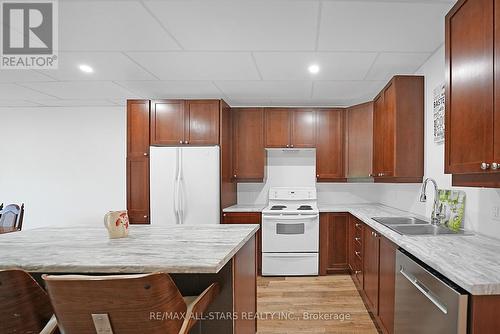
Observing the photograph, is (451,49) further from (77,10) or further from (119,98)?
(119,98)

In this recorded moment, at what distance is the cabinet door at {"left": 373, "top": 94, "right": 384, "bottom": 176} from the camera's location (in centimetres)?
307

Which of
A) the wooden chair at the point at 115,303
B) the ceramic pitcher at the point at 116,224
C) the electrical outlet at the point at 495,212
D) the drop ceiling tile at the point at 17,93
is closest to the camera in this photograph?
the wooden chair at the point at 115,303

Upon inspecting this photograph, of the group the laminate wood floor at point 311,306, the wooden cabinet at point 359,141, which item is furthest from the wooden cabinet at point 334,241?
the wooden cabinet at point 359,141

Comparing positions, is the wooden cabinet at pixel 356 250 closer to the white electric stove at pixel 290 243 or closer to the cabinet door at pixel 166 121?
the white electric stove at pixel 290 243

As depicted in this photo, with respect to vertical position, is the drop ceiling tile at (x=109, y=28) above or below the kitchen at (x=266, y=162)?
above

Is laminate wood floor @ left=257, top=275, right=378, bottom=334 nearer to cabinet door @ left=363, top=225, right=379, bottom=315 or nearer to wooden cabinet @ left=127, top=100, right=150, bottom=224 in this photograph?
cabinet door @ left=363, top=225, right=379, bottom=315

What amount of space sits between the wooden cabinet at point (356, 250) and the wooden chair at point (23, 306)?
8.82ft

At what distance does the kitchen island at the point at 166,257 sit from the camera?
117 cm

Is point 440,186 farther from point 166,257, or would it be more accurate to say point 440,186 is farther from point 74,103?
point 74,103

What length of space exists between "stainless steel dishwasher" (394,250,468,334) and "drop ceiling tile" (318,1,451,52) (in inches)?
61.8

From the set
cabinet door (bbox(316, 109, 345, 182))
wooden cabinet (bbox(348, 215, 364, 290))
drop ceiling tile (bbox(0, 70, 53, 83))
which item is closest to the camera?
drop ceiling tile (bbox(0, 70, 53, 83))

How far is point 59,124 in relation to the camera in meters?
4.41

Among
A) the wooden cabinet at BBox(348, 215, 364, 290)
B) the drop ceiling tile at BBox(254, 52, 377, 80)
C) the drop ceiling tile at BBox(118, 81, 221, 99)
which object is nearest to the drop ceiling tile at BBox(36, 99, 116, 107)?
the drop ceiling tile at BBox(118, 81, 221, 99)

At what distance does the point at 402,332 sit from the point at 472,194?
1.10 meters
